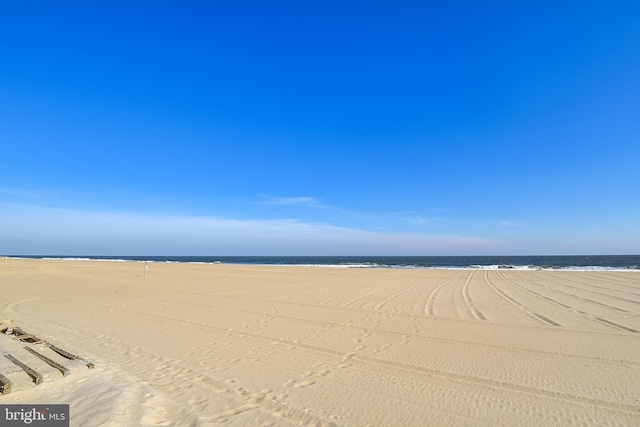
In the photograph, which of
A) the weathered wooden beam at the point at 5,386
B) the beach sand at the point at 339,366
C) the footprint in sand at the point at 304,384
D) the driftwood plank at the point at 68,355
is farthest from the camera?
the driftwood plank at the point at 68,355

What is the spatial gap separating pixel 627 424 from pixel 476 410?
168 centimetres

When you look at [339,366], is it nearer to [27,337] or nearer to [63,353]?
[63,353]

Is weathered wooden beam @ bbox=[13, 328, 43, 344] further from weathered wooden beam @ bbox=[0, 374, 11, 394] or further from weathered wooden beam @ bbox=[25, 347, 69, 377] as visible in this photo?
weathered wooden beam @ bbox=[0, 374, 11, 394]

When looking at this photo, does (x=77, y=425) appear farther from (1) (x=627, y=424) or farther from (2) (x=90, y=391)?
(1) (x=627, y=424)

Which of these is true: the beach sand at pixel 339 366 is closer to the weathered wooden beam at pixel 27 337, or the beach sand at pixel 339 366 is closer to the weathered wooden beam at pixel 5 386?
the weathered wooden beam at pixel 5 386

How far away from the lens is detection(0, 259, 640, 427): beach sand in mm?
4094

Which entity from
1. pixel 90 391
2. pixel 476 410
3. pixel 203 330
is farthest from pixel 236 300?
pixel 476 410

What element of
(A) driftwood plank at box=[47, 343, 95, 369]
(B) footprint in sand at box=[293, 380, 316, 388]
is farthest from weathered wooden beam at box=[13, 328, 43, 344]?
(B) footprint in sand at box=[293, 380, 316, 388]

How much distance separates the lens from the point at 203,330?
8.49 meters

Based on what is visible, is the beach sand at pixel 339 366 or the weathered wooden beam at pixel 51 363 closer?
the beach sand at pixel 339 366

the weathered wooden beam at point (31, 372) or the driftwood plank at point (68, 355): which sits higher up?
the weathered wooden beam at point (31, 372)

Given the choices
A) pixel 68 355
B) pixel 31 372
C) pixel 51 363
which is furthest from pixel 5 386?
pixel 68 355

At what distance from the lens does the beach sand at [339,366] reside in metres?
4.09

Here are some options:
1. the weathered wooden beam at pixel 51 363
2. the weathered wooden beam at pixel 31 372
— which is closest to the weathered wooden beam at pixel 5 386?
the weathered wooden beam at pixel 31 372
